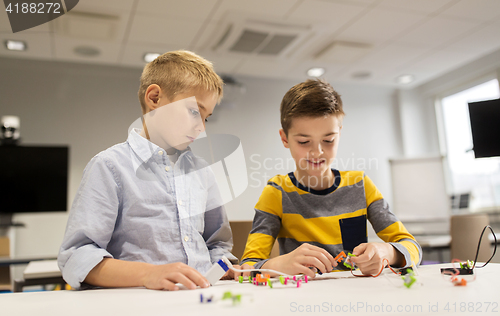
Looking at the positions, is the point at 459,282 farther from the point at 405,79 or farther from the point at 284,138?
the point at 405,79

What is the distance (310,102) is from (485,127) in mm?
490

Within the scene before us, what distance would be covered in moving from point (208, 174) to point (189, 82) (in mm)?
259

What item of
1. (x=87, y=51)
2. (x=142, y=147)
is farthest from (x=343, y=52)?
(x=142, y=147)

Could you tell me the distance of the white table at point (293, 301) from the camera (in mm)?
442

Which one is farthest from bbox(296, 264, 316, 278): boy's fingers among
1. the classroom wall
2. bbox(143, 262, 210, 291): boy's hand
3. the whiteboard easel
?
the whiteboard easel

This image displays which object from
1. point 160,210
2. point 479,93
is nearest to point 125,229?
point 160,210

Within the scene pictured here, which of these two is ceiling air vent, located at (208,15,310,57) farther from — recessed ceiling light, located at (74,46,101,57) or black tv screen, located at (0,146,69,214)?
black tv screen, located at (0,146,69,214)

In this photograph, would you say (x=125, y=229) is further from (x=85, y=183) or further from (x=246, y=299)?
(x=246, y=299)

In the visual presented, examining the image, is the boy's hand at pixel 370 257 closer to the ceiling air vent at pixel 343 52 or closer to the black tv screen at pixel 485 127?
the black tv screen at pixel 485 127

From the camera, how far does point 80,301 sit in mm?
524

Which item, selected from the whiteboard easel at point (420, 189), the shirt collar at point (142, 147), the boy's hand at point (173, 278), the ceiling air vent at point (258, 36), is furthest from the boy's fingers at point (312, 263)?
the whiteboard easel at point (420, 189)

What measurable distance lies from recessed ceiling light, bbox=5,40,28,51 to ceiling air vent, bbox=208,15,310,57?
175cm

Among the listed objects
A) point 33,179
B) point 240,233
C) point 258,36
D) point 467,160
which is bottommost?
point 240,233

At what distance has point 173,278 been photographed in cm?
61
